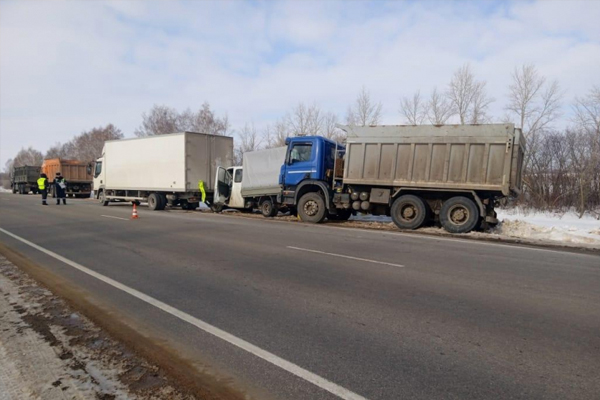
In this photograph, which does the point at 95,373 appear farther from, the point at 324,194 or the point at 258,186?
the point at 258,186

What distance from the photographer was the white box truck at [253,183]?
56.7 feet

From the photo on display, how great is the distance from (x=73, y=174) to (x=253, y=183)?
25.6 metres

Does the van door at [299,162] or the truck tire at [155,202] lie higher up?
the van door at [299,162]

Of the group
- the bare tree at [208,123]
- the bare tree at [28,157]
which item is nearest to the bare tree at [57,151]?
the bare tree at [28,157]

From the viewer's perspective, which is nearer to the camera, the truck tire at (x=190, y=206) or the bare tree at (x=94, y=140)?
the truck tire at (x=190, y=206)

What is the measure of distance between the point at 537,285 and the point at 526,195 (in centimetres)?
2012

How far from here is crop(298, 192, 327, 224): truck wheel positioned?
1545cm

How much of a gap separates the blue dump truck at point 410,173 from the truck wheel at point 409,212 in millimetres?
32

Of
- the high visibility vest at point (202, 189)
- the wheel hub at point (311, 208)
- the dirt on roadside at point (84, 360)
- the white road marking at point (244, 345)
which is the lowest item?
the dirt on roadside at point (84, 360)

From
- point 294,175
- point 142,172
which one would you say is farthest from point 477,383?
point 142,172

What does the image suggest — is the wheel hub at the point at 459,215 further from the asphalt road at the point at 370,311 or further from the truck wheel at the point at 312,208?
the truck wheel at the point at 312,208

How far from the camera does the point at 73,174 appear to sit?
3638 centimetres

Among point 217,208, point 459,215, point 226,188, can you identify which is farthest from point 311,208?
point 217,208

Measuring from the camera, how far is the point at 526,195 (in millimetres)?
23938
